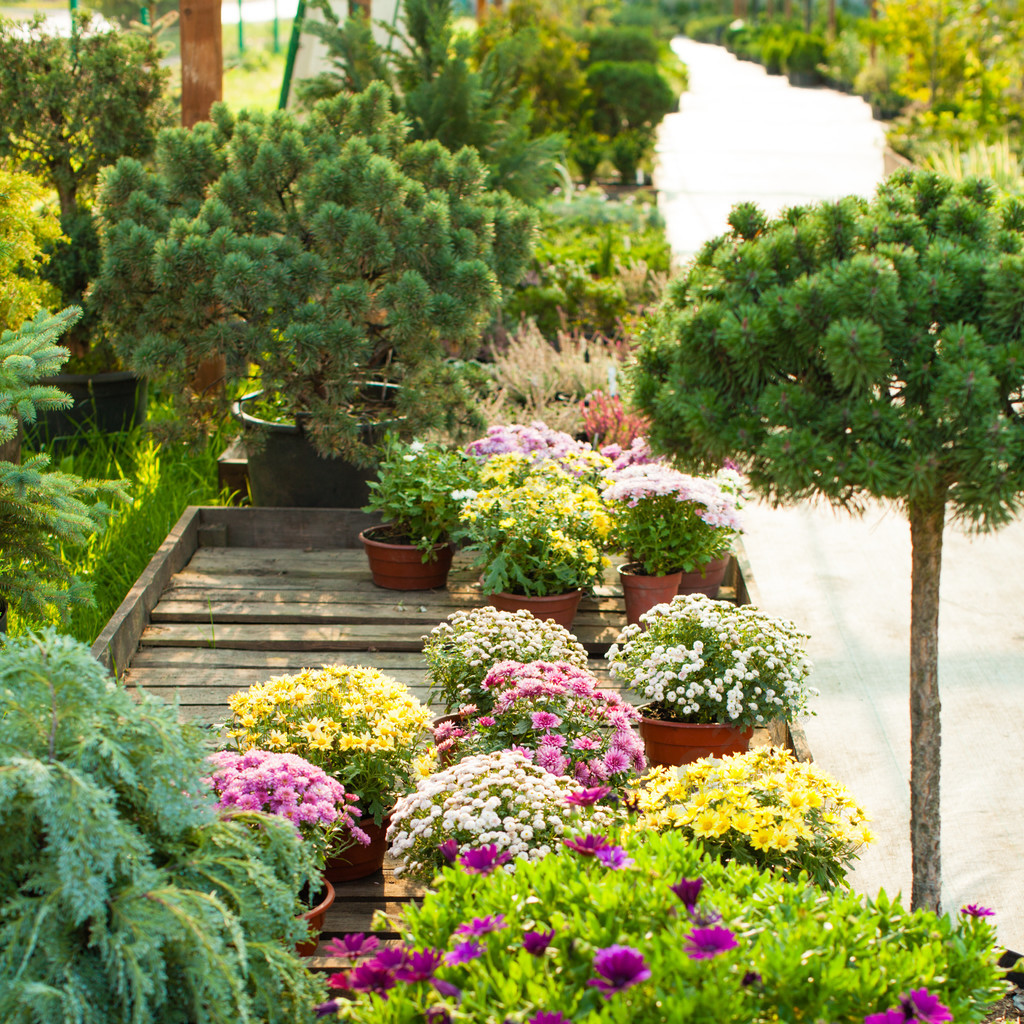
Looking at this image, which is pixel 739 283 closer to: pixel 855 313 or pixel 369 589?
pixel 855 313

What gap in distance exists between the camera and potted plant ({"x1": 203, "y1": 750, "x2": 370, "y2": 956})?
2350 millimetres

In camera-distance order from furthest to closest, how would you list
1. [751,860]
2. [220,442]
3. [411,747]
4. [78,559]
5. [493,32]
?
[493,32], [220,442], [78,559], [411,747], [751,860]

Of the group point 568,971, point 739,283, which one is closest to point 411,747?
point 568,971

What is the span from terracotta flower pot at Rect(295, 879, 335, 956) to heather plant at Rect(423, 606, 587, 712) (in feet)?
2.47

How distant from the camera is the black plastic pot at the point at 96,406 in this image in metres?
6.18

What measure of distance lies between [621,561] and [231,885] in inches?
126

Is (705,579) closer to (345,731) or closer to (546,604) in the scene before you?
(546,604)

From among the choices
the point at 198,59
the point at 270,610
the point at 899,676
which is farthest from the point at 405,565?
the point at 198,59

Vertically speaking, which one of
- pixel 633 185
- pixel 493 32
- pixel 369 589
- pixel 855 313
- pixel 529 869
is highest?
pixel 493 32

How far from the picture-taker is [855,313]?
209 cm

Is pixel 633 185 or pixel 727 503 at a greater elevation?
pixel 633 185

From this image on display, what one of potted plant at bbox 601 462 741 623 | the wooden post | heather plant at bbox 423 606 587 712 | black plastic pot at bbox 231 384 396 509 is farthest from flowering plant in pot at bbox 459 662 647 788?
the wooden post

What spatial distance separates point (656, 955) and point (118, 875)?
33.5 inches

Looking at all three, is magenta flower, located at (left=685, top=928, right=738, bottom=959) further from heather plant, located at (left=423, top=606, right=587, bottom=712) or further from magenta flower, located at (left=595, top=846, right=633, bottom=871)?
heather plant, located at (left=423, top=606, right=587, bottom=712)
